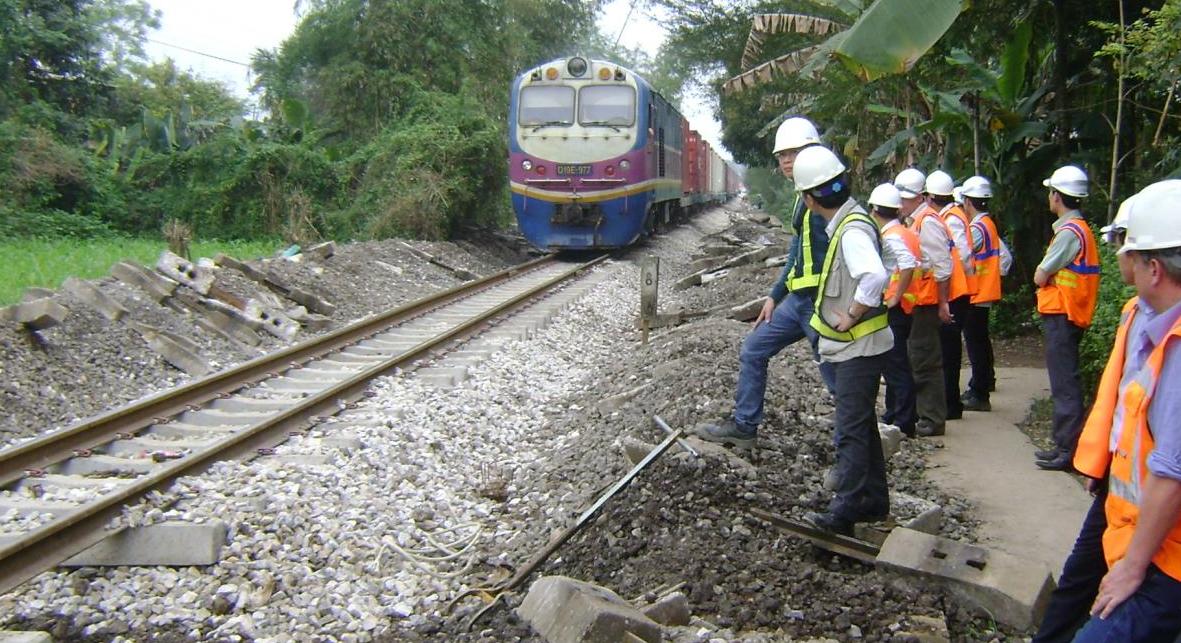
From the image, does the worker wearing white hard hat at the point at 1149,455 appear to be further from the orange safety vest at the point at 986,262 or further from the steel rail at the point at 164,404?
the steel rail at the point at 164,404

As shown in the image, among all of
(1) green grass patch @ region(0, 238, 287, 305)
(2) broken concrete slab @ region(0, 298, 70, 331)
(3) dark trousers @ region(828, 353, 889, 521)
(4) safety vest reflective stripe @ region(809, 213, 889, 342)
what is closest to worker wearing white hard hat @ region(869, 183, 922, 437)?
(4) safety vest reflective stripe @ region(809, 213, 889, 342)

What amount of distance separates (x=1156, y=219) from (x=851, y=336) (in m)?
2.21

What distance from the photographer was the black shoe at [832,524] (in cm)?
470

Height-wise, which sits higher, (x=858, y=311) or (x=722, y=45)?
(x=722, y=45)

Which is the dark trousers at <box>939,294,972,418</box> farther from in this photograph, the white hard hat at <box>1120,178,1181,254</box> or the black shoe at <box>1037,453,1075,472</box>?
the white hard hat at <box>1120,178,1181,254</box>

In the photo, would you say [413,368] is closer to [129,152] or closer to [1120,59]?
[1120,59]

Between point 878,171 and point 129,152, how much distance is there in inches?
677

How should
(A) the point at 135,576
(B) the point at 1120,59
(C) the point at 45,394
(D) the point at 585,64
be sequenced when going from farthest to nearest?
(D) the point at 585,64
(B) the point at 1120,59
(C) the point at 45,394
(A) the point at 135,576

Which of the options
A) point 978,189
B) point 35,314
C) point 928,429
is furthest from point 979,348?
point 35,314

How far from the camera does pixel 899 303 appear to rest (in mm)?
6801

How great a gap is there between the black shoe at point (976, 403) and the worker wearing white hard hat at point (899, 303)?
2.68 ft

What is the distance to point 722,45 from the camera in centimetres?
2852

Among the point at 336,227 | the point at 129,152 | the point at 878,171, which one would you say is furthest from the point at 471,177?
the point at 129,152

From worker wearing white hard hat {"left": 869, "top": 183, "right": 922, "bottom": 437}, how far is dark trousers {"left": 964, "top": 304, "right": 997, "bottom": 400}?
0.69m
